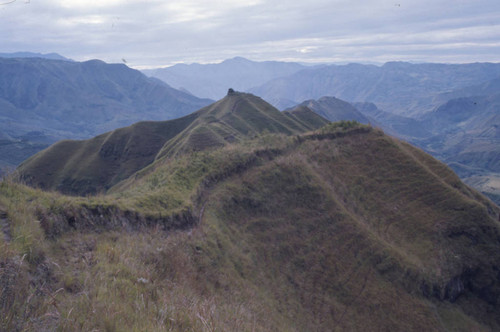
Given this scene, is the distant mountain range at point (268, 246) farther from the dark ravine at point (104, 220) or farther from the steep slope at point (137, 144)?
the steep slope at point (137, 144)

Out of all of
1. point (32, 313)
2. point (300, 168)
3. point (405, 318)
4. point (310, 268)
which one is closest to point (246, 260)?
point (310, 268)

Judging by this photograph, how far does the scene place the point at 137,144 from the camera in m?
87.8

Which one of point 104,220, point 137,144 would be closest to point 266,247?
point 104,220

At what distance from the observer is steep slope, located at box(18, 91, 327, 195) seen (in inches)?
2822

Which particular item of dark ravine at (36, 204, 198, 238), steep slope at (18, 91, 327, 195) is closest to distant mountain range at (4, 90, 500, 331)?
dark ravine at (36, 204, 198, 238)

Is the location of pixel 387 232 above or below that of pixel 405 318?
above

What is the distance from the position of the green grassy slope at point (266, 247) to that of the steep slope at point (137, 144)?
119 feet

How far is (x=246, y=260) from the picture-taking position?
19359 millimetres

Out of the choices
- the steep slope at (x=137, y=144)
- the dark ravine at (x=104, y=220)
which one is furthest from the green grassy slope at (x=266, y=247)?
the steep slope at (x=137, y=144)

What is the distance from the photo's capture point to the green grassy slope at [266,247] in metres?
6.98

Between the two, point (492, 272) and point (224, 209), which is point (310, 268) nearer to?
point (224, 209)

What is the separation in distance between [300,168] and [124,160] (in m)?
64.5

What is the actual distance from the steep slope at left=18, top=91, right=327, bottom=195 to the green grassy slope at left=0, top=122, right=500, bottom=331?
119 ft

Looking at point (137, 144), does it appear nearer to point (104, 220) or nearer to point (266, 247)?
point (266, 247)
